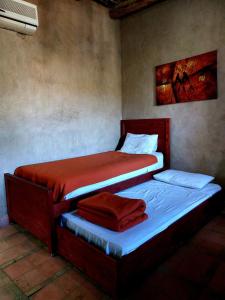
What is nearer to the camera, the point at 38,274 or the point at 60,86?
the point at 38,274

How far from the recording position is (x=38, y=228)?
2.05m

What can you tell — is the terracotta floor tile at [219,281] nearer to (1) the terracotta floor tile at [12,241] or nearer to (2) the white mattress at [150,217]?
(2) the white mattress at [150,217]

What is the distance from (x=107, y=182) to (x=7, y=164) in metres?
1.22

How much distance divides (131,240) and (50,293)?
26.8 inches

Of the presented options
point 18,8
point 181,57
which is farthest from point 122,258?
point 181,57

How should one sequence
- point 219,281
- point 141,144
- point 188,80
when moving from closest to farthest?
1. point 219,281
2. point 188,80
3. point 141,144

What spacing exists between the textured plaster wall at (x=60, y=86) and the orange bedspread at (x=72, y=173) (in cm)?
44

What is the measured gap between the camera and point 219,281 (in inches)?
62.4

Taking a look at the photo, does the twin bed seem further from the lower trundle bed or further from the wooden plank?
the wooden plank

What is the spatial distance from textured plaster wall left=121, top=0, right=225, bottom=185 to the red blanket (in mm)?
1627

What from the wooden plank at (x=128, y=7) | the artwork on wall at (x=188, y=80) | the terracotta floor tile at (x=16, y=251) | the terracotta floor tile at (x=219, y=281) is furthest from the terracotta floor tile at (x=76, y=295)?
the wooden plank at (x=128, y=7)

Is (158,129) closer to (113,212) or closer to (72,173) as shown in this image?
(72,173)

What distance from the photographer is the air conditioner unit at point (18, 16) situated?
89.2 inches

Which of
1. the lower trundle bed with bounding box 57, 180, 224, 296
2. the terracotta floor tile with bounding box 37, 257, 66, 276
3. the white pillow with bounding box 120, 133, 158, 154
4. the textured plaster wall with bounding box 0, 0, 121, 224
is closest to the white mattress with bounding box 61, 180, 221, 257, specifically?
the lower trundle bed with bounding box 57, 180, 224, 296
